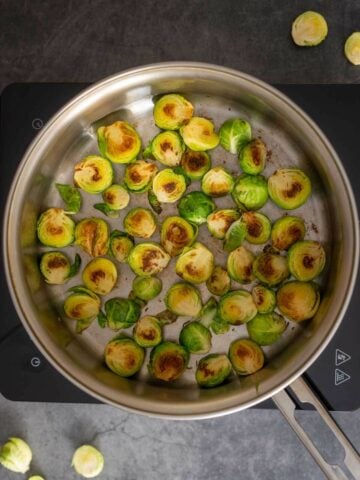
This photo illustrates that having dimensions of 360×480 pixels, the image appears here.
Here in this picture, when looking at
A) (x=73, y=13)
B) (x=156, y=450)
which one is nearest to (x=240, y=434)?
(x=156, y=450)

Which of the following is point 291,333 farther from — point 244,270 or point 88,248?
point 88,248

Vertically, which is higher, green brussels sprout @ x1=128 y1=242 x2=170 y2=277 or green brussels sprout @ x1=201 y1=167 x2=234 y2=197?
green brussels sprout @ x1=201 y1=167 x2=234 y2=197

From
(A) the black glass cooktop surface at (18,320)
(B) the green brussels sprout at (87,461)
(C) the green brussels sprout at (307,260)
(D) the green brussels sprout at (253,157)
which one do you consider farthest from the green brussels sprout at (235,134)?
(B) the green brussels sprout at (87,461)

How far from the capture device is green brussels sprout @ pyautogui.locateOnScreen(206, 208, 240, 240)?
122 cm

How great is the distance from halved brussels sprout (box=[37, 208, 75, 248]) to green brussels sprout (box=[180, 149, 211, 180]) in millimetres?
253

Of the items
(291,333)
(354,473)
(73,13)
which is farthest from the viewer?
(73,13)

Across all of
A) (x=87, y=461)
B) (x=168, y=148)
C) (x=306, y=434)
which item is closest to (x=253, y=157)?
(x=168, y=148)

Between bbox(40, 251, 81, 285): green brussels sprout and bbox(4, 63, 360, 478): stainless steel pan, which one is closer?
bbox(4, 63, 360, 478): stainless steel pan

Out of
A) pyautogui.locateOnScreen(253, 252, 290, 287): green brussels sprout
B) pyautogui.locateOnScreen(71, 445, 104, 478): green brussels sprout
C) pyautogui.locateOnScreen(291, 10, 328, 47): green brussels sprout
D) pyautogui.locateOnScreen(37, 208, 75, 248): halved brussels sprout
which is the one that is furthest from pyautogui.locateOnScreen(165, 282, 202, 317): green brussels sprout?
pyautogui.locateOnScreen(291, 10, 328, 47): green brussels sprout

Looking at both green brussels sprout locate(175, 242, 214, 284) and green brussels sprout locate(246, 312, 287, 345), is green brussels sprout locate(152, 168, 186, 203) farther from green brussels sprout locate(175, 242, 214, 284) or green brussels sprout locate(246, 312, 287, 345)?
green brussels sprout locate(246, 312, 287, 345)

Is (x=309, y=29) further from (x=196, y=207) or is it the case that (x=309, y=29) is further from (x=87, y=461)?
(x=87, y=461)

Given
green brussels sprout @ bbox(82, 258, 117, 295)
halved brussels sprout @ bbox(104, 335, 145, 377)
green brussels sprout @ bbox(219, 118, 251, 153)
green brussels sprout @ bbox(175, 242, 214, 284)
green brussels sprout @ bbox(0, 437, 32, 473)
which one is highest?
green brussels sprout @ bbox(219, 118, 251, 153)

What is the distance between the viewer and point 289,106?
3.73 ft

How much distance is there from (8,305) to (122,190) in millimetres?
325
